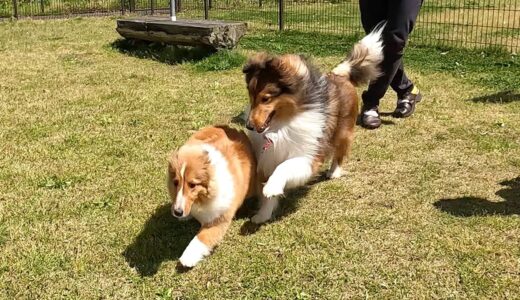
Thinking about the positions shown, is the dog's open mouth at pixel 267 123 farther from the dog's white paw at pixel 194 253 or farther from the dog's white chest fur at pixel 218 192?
the dog's white paw at pixel 194 253

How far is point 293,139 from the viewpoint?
316cm

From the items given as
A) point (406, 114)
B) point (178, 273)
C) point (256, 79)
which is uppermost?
point (256, 79)

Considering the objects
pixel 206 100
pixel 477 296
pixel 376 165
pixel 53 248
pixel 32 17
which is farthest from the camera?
pixel 32 17

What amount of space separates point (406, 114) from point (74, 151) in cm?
299

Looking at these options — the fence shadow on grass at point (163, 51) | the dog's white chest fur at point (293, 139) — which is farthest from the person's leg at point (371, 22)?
the fence shadow on grass at point (163, 51)

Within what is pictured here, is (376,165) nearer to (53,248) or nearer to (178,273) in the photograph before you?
(178,273)

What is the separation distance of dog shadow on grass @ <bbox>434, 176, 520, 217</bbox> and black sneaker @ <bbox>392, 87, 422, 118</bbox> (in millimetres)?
1730

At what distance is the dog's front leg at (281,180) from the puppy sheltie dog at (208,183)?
140 mm

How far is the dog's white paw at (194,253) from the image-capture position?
2.71m

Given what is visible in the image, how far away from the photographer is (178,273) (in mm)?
2717

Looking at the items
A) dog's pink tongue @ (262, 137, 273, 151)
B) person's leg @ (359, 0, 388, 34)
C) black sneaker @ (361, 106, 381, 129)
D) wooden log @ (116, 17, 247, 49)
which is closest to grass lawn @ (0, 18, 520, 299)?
black sneaker @ (361, 106, 381, 129)

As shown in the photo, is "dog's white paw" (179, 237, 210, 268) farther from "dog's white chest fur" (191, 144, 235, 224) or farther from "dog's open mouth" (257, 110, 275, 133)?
"dog's open mouth" (257, 110, 275, 133)

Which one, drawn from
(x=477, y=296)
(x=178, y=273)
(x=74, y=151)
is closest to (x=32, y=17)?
(x=74, y=151)

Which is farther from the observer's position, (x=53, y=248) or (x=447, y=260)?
(x=53, y=248)
